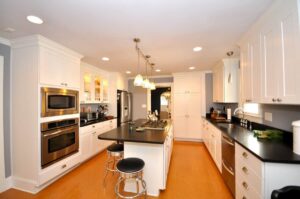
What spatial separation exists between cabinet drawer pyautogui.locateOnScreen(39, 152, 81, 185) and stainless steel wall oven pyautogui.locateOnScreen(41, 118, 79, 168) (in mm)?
82

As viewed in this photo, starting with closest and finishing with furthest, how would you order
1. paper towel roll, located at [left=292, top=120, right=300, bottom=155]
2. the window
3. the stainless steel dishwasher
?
paper towel roll, located at [left=292, top=120, right=300, bottom=155] < the stainless steel dishwasher < the window

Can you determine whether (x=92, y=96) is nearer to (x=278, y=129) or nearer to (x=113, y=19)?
(x=113, y=19)

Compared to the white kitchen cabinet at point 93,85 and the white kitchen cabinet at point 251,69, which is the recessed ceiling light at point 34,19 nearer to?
the white kitchen cabinet at point 93,85

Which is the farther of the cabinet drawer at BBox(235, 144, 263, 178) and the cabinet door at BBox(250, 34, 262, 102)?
the cabinet door at BBox(250, 34, 262, 102)

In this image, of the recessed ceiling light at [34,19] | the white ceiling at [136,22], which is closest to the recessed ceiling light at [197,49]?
the white ceiling at [136,22]

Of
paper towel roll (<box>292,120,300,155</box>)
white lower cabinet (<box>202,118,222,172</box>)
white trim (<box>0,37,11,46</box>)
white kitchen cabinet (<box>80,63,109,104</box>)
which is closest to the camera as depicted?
paper towel roll (<box>292,120,300,155</box>)

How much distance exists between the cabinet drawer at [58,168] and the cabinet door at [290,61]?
3.30m

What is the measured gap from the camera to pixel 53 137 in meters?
2.37

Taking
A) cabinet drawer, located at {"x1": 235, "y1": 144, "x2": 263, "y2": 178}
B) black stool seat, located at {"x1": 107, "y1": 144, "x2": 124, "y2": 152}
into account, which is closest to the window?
cabinet drawer, located at {"x1": 235, "y1": 144, "x2": 263, "y2": 178}

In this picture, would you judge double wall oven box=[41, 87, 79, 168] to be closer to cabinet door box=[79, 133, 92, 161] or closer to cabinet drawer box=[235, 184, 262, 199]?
cabinet door box=[79, 133, 92, 161]

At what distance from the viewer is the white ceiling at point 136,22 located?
4.76 ft

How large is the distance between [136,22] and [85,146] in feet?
9.17

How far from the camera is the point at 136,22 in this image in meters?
1.77

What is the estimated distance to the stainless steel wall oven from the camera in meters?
2.23
